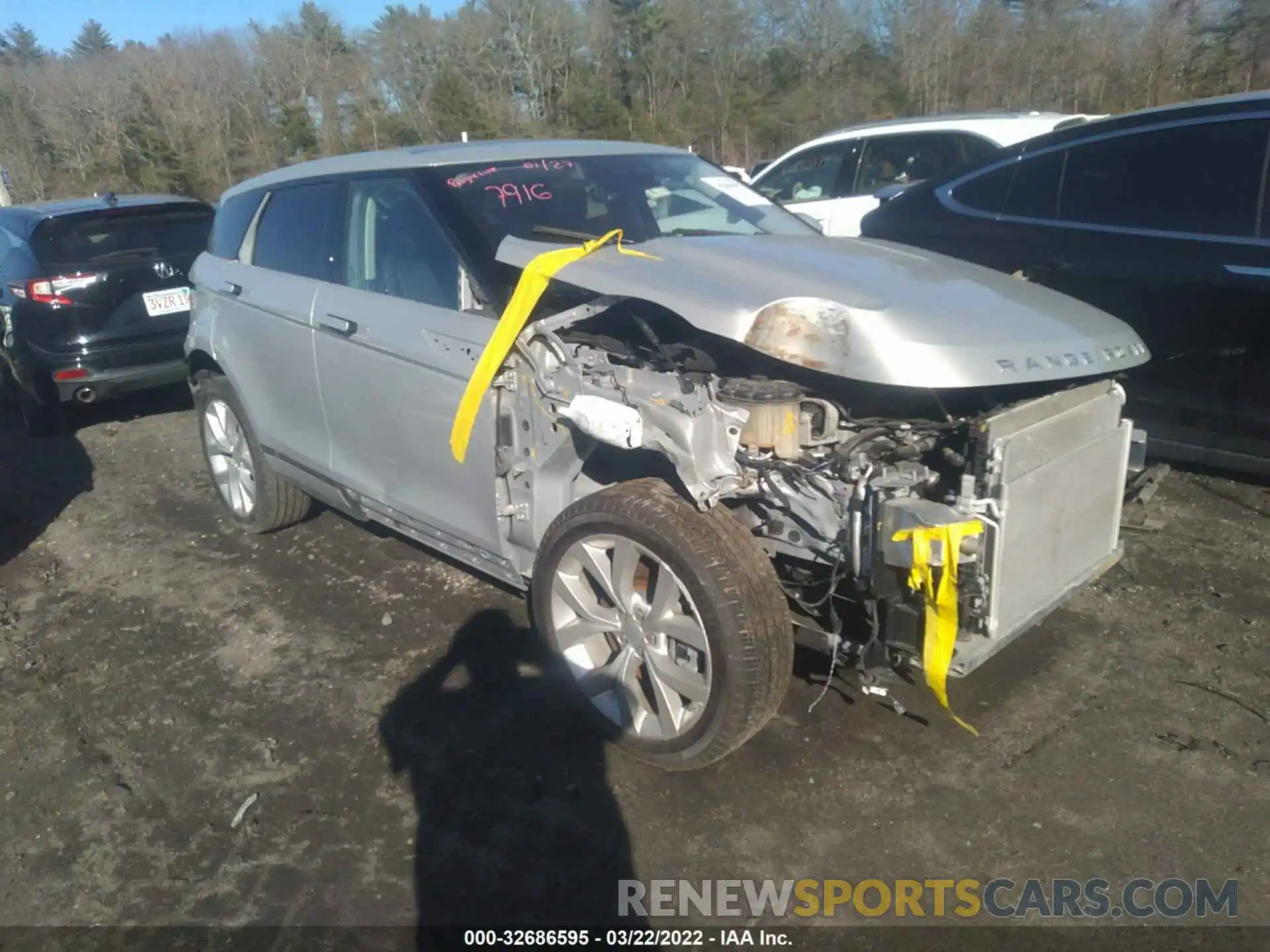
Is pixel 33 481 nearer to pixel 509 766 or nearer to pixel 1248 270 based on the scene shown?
pixel 509 766

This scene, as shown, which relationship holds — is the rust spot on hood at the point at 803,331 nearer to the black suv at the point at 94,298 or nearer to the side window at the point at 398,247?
the side window at the point at 398,247

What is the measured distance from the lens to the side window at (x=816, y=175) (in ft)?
29.0

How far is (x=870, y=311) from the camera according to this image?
2.69 m

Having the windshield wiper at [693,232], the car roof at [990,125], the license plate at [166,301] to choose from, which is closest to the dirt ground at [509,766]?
the windshield wiper at [693,232]

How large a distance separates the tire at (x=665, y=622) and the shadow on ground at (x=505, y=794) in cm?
18

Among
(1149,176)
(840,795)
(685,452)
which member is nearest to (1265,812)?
(840,795)

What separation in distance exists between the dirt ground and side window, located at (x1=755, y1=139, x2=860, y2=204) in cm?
513

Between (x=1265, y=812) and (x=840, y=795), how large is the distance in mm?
1167

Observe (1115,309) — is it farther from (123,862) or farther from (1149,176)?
(123,862)

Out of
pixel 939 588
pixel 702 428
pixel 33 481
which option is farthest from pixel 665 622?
pixel 33 481

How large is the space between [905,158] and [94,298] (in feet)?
20.9

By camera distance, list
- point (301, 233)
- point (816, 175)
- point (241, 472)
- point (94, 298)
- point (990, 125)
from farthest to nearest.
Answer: point (816, 175)
point (990, 125)
point (94, 298)
point (241, 472)
point (301, 233)

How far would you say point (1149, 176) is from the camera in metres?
4.61

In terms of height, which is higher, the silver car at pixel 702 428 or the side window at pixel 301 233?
the side window at pixel 301 233
